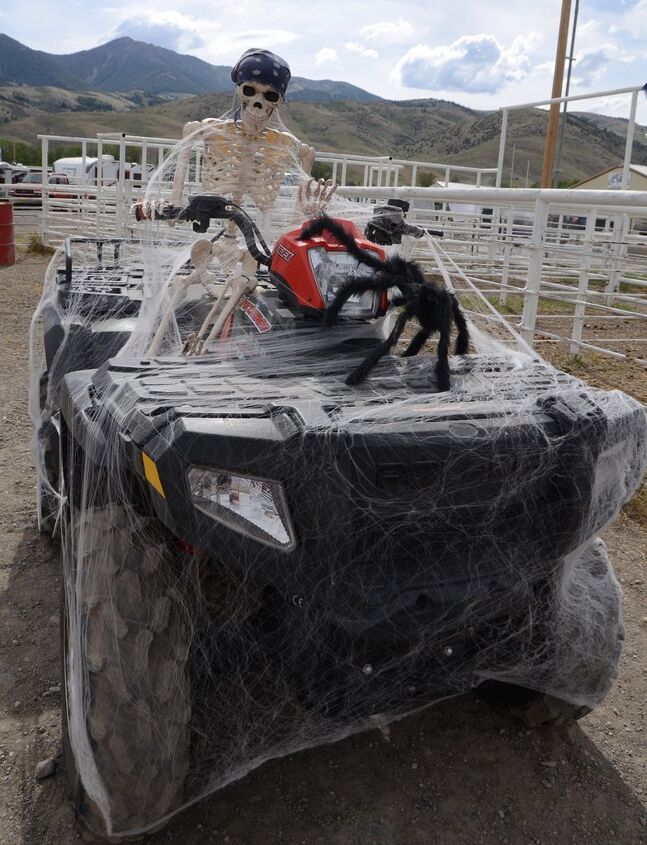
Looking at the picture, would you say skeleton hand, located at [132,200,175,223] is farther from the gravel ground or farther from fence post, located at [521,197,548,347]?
fence post, located at [521,197,548,347]

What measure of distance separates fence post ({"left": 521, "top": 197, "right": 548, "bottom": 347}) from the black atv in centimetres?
295

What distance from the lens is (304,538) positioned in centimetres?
161

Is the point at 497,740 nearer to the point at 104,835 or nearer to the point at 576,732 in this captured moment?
the point at 576,732

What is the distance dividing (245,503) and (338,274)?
108 centimetres

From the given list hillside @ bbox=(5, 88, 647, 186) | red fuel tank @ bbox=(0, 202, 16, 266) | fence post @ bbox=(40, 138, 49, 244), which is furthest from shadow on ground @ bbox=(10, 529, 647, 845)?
hillside @ bbox=(5, 88, 647, 186)

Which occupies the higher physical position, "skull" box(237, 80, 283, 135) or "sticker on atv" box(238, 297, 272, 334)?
"skull" box(237, 80, 283, 135)

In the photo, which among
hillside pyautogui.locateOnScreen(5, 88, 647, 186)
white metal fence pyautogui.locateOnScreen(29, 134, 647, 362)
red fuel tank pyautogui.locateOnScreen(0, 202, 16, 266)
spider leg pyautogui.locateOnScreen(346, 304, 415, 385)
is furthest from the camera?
hillside pyautogui.locateOnScreen(5, 88, 647, 186)

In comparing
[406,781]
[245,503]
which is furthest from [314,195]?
[406,781]

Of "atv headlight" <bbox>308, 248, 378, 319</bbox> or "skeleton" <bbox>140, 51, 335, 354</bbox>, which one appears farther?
"skeleton" <bbox>140, 51, 335, 354</bbox>

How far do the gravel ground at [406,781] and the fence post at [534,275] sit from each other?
104 inches

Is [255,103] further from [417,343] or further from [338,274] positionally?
[417,343]

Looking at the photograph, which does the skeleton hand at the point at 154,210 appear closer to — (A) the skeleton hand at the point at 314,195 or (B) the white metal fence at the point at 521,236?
(A) the skeleton hand at the point at 314,195

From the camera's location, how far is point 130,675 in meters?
1.82

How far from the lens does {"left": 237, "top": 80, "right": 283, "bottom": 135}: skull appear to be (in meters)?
3.49
